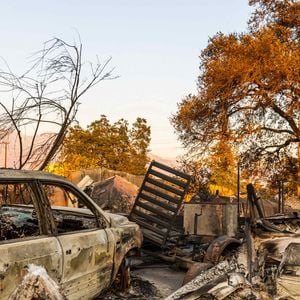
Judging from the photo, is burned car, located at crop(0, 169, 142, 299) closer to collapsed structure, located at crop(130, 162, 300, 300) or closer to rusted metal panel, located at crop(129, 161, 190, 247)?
collapsed structure, located at crop(130, 162, 300, 300)

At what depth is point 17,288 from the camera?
4.14m

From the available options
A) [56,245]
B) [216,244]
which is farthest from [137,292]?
[56,245]

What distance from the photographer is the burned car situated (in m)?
4.21

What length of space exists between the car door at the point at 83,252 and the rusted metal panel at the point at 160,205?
2.85 m

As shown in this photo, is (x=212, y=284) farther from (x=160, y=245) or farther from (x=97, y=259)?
(x=160, y=245)

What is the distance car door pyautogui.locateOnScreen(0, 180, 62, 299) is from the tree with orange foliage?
1589 cm

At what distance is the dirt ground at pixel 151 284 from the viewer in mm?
6465

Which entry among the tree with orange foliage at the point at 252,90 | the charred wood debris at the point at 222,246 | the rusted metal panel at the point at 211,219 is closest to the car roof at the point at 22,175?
the charred wood debris at the point at 222,246

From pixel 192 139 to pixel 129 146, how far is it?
20.4 m

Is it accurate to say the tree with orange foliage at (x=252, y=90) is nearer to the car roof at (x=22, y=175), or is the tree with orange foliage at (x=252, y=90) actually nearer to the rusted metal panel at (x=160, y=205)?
the rusted metal panel at (x=160, y=205)

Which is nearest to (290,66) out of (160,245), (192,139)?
(192,139)

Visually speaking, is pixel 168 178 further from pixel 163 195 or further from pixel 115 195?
pixel 115 195

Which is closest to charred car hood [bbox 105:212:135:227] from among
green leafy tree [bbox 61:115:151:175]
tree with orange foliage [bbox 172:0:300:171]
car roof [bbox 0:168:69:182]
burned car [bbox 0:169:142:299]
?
burned car [bbox 0:169:142:299]

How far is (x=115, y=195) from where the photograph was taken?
736 inches
